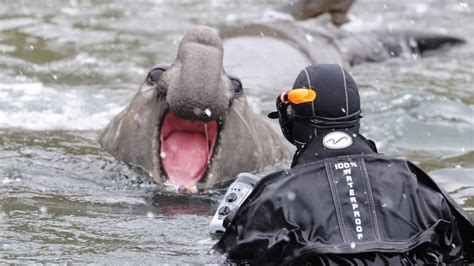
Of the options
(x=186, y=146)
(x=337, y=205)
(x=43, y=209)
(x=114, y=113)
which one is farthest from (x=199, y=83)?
(x=114, y=113)

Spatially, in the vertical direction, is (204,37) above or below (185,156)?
above

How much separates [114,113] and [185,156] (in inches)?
90.9

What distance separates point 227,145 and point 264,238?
7.56 ft

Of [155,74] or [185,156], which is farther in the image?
[155,74]

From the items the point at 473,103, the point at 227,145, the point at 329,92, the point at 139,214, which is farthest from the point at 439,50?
the point at 329,92

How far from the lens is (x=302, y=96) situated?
4477 millimetres

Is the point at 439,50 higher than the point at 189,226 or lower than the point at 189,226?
lower

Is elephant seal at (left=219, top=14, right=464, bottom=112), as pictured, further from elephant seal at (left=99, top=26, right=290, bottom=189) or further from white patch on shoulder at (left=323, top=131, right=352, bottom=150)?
white patch on shoulder at (left=323, top=131, right=352, bottom=150)

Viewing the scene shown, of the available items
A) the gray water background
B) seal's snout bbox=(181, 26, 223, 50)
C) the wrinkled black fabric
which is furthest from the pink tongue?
the wrinkled black fabric

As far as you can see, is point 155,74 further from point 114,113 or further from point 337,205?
point 337,205

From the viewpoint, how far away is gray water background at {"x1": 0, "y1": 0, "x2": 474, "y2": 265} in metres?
5.38

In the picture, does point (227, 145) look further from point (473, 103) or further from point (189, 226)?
point (473, 103)

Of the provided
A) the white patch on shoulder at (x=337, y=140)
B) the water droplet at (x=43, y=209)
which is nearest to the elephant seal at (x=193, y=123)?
the water droplet at (x=43, y=209)

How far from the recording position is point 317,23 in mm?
10844
